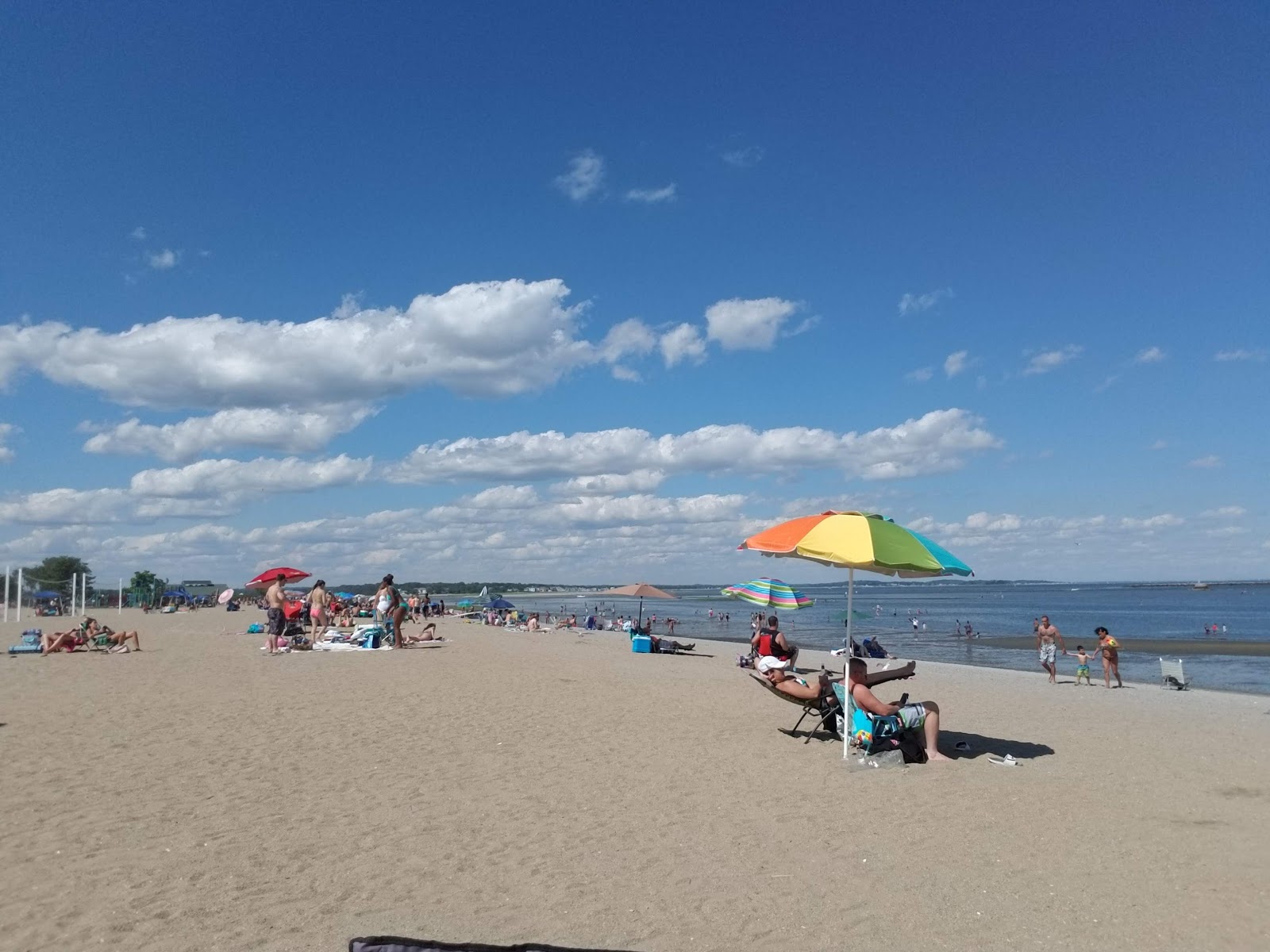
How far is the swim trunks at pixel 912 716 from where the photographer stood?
802 centimetres

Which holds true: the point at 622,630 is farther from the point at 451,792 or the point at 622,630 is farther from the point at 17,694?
the point at 451,792

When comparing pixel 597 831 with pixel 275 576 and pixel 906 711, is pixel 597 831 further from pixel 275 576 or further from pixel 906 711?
pixel 275 576

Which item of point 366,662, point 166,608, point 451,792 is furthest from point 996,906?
point 166,608

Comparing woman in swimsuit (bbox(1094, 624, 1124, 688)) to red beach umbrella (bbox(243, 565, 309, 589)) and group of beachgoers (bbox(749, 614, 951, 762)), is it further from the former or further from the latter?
red beach umbrella (bbox(243, 565, 309, 589))

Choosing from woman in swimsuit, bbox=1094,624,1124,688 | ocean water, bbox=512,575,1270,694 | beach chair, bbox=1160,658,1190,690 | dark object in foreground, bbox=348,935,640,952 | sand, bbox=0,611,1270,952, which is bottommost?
ocean water, bbox=512,575,1270,694

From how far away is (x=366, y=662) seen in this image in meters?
17.0

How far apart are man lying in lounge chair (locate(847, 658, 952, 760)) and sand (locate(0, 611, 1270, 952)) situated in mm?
365

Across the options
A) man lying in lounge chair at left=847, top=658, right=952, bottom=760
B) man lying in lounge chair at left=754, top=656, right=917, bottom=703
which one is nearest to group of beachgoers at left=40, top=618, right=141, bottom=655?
man lying in lounge chair at left=754, top=656, right=917, bottom=703

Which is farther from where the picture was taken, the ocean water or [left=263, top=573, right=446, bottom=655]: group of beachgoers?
the ocean water

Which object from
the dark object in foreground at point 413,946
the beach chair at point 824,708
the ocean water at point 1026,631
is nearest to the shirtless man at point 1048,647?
the ocean water at point 1026,631

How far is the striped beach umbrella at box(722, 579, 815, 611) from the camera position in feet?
60.0

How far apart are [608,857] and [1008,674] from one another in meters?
18.6

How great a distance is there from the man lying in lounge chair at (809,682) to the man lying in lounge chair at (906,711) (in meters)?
0.14

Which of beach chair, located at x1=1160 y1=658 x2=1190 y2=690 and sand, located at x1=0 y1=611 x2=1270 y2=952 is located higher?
sand, located at x1=0 y1=611 x2=1270 y2=952
